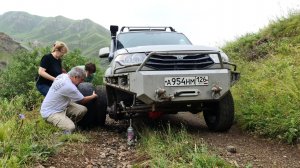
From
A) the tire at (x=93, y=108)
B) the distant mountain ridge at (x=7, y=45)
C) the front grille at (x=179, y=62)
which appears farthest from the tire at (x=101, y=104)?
the distant mountain ridge at (x=7, y=45)

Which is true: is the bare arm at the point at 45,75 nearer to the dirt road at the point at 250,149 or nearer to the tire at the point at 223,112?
the dirt road at the point at 250,149

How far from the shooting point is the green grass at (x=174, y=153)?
4.01 m

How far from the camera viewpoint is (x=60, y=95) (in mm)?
6164

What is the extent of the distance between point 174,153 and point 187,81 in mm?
1113

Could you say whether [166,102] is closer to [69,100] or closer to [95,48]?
[69,100]

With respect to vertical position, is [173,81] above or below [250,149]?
above

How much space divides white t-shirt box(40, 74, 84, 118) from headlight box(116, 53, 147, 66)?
2.78 feet

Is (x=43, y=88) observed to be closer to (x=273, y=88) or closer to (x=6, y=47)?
(x=273, y=88)

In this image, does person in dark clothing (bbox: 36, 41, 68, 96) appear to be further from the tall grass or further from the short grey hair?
the short grey hair

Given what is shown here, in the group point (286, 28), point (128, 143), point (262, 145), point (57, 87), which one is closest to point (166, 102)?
point (128, 143)

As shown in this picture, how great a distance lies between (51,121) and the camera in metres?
6.24

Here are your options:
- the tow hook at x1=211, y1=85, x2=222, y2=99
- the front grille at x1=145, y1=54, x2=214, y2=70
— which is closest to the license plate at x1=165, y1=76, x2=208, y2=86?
the tow hook at x1=211, y1=85, x2=222, y2=99

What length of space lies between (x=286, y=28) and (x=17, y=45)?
4369cm

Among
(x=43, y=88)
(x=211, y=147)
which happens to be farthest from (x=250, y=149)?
(x=43, y=88)
